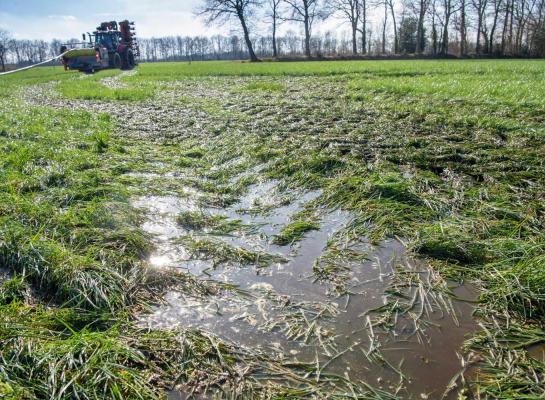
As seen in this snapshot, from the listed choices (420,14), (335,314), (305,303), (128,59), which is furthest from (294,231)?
(420,14)

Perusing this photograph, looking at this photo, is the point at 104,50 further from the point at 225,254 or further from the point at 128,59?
the point at 225,254

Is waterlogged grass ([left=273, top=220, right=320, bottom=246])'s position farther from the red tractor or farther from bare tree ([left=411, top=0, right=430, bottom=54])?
bare tree ([left=411, top=0, right=430, bottom=54])

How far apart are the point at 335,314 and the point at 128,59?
31.1 m

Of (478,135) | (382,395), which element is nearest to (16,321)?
(382,395)

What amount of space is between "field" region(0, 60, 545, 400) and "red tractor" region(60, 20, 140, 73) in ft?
68.7

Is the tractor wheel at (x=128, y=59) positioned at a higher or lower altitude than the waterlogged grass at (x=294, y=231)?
higher

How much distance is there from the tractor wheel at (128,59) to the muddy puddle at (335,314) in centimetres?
2886

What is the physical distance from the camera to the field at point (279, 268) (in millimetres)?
2039

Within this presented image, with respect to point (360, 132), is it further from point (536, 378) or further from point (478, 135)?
point (536, 378)

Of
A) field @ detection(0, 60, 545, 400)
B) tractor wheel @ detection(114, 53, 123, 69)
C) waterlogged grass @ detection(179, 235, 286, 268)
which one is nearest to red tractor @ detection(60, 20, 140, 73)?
tractor wheel @ detection(114, 53, 123, 69)

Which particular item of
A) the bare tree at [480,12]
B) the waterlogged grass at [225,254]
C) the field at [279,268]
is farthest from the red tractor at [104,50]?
the bare tree at [480,12]

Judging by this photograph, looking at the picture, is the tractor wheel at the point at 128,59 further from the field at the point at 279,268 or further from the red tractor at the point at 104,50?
the field at the point at 279,268

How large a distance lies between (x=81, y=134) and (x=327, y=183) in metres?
5.15

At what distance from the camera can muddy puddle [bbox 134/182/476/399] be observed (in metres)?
2.12
